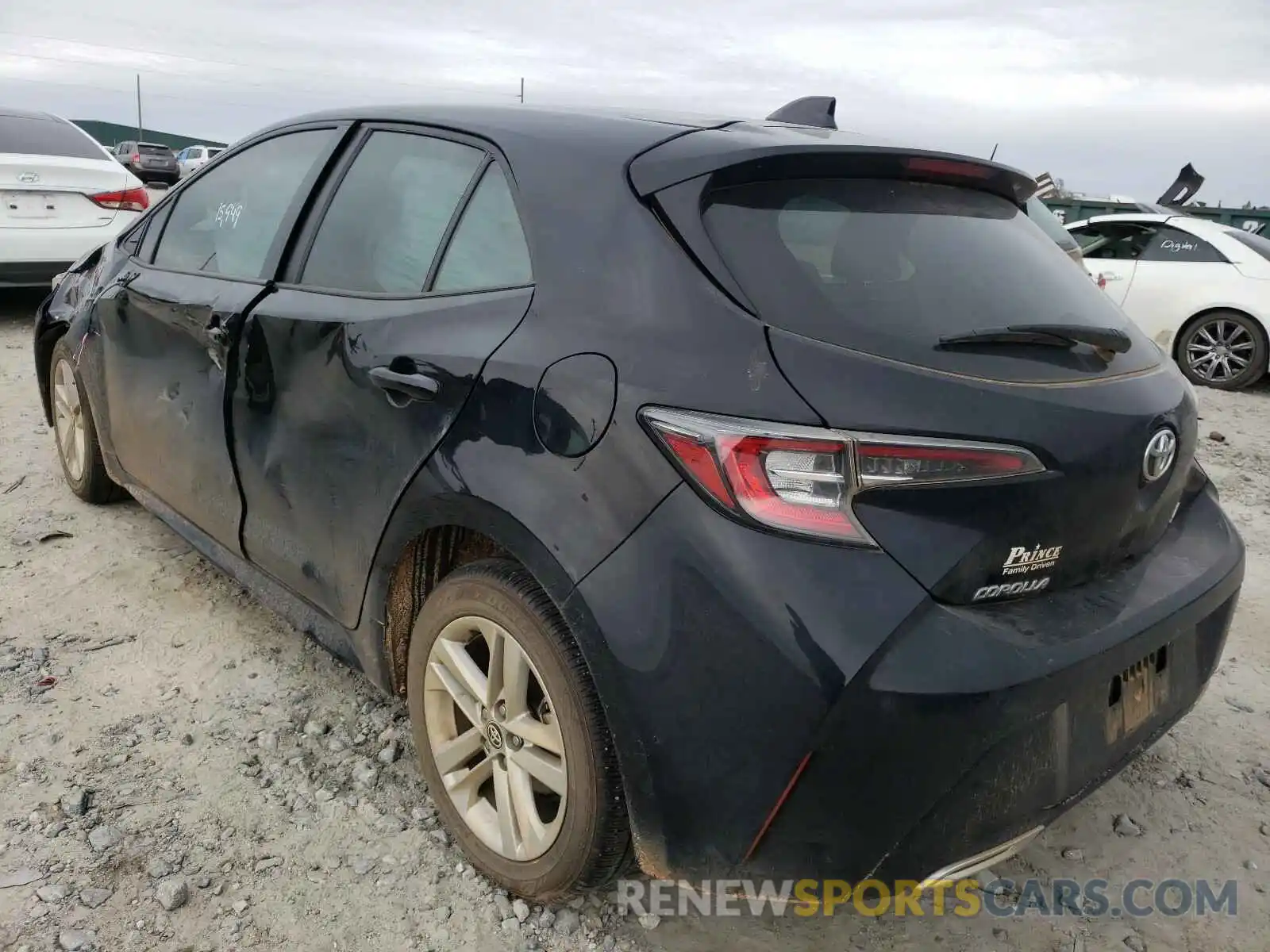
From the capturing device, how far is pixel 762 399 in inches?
60.7

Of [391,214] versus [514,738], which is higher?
[391,214]

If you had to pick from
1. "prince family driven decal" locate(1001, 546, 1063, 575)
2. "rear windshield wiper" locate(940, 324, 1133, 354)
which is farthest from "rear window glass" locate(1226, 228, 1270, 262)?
A: "prince family driven decal" locate(1001, 546, 1063, 575)

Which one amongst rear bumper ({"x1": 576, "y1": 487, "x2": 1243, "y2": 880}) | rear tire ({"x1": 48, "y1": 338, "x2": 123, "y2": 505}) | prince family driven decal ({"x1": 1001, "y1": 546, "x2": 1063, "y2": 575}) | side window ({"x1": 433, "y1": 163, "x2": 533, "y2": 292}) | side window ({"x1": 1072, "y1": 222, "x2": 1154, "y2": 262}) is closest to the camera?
rear bumper ({"x1": 576, "y1": 487, "x2": 1243, "y2": 880})

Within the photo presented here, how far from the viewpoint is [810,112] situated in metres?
2.69

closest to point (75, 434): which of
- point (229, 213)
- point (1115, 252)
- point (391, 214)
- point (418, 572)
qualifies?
point (229, 213)

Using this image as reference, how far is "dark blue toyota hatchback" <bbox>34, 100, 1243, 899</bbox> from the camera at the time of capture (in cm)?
150

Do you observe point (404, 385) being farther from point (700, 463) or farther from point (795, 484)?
point (795, 484)

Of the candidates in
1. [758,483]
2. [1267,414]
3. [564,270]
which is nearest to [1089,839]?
[758,483]

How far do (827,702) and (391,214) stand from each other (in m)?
1.60

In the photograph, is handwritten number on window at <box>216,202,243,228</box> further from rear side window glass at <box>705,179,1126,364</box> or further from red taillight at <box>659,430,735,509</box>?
red taillight at <box>659,430,735,509</box>

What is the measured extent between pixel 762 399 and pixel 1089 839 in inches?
63.3

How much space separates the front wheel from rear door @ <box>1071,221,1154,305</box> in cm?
68

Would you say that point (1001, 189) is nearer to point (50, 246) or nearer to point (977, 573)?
point (977, 573)

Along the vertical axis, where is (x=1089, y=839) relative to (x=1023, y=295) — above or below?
below
